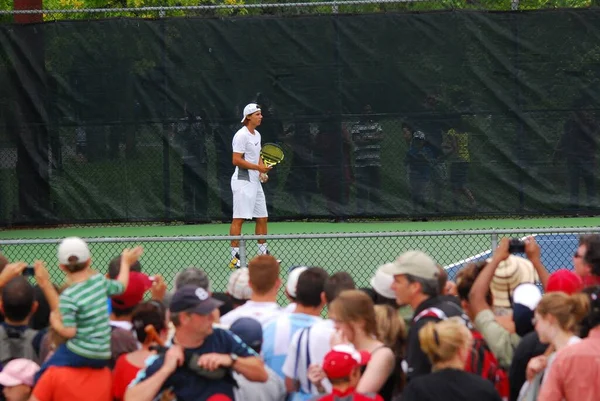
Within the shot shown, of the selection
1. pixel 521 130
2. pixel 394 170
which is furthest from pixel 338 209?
pixel 521 130

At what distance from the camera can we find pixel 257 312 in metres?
5.97

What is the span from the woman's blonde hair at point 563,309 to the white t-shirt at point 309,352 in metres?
1.00

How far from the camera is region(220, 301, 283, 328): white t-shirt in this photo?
5898 millimetres

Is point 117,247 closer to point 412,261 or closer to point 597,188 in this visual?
point 597,188

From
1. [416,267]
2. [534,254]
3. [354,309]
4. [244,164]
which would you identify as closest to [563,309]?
[416,267]

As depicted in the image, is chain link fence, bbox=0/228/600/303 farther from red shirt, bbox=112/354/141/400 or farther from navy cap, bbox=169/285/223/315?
Result: navy cap, bbox=169/285/223/315

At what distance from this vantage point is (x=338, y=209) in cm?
1584

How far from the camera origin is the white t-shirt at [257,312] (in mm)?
5898

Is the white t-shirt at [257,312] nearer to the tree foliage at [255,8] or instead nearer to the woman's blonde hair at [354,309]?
the woman's blonde hair at [354,309]

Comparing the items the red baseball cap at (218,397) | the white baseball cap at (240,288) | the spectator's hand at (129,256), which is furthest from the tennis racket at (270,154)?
the red baseball cap at (218,397)

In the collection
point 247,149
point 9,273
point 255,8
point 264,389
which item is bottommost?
point 264,389

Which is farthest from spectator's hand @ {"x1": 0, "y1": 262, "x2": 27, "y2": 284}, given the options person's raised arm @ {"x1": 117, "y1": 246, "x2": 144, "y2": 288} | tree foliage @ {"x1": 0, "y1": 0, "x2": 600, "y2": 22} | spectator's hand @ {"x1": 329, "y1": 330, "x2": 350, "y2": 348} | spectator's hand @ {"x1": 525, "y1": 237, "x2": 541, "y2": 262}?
tree foliage @ {"x1": 0, "y1": 0, "x2": 600, "y2": 22}

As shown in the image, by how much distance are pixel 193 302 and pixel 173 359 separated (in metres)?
0.27

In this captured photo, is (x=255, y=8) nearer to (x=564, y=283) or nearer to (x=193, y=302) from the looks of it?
(x=564, y=283)
